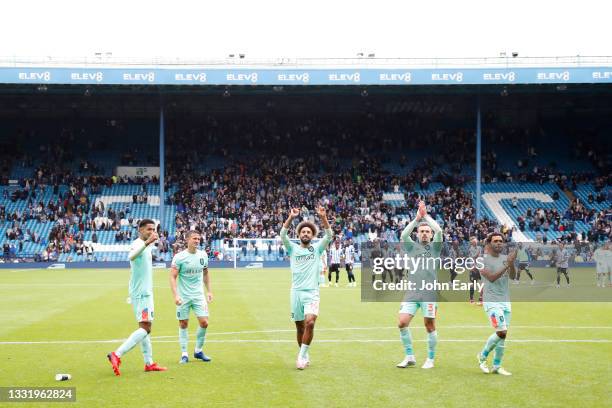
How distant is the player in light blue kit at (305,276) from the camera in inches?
480

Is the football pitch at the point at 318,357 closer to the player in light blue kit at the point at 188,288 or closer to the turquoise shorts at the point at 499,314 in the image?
the player in light blue kit at the point at 188,288

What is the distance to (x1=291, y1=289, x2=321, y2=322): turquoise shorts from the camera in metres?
12.2

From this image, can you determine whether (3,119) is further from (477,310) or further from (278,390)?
(278,390)

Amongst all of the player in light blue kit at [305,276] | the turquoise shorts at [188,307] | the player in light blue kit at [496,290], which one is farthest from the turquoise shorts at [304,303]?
the player in light blue kit at [496,290]

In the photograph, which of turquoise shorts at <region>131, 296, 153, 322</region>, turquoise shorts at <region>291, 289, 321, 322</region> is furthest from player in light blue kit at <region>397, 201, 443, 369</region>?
turquoise shorts at <region>131, 296, 153, 322</region>

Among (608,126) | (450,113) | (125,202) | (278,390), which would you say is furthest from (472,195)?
(278,390)

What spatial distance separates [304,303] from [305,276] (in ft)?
1.44

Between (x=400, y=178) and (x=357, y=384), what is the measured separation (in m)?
49.4

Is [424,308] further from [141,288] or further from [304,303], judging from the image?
[141,288]

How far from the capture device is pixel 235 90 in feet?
187

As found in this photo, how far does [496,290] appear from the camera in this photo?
38.7ft

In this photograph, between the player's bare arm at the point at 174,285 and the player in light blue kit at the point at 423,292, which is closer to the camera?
the player in light blue kit at the point at 423,292

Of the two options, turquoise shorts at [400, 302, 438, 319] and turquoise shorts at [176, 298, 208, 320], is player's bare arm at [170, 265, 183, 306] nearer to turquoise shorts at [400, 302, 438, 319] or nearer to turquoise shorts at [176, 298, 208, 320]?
turquoise shorts at [176, 298, 208, 320]

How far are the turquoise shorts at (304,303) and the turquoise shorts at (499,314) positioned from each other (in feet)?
8.86
